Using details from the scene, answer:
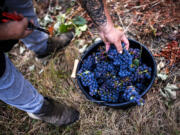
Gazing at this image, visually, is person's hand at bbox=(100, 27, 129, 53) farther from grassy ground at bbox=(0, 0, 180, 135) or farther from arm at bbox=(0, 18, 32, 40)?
grassy ground at bbox=(0, 0, 180, 135)

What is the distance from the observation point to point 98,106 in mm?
1761

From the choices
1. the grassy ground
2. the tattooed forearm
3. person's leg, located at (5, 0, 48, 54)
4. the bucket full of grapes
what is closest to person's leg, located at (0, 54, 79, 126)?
the grassy ground

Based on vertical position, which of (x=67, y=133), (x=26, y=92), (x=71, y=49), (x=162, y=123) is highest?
(x=26, y=92)

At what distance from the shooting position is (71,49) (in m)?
2.14

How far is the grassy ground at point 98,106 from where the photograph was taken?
5.14 feet

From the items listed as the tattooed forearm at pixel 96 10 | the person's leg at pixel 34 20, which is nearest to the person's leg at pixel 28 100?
the person's leg at pixel 34 20

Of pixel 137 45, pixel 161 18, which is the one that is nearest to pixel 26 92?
pixel 137 45

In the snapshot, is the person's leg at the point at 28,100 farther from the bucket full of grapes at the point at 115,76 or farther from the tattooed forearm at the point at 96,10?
the tattooed forearm at the point at 96,10

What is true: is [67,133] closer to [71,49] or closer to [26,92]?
[26,92]

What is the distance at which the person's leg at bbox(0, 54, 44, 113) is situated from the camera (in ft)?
3.57

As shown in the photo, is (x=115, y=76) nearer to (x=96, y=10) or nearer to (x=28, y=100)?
(x=96, y=10)

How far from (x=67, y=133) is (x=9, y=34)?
4.03 ft

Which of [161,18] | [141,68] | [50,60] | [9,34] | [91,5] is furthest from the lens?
[50,60]

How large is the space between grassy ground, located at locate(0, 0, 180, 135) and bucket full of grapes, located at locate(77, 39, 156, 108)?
323 mm
